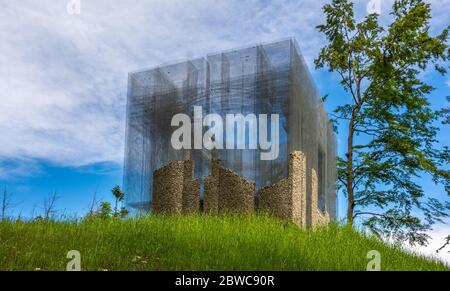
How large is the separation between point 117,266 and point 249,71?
13120mm

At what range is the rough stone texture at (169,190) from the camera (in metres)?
24.7

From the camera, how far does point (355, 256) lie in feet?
52.6

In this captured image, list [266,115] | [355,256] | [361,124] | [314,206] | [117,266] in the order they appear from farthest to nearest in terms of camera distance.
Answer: [361,124] < [314,206] < [266,115] < [355,256] < [117,266]

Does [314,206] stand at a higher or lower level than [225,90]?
lower

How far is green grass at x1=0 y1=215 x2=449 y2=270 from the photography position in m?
12.5

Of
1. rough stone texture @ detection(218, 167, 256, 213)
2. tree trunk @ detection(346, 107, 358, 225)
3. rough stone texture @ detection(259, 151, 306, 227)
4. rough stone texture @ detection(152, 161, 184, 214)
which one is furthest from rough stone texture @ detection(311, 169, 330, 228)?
rough stone texture @ detection(152, 161, 184, 214)

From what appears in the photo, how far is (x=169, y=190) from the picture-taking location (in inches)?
985

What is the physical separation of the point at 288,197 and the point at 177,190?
545 cm
